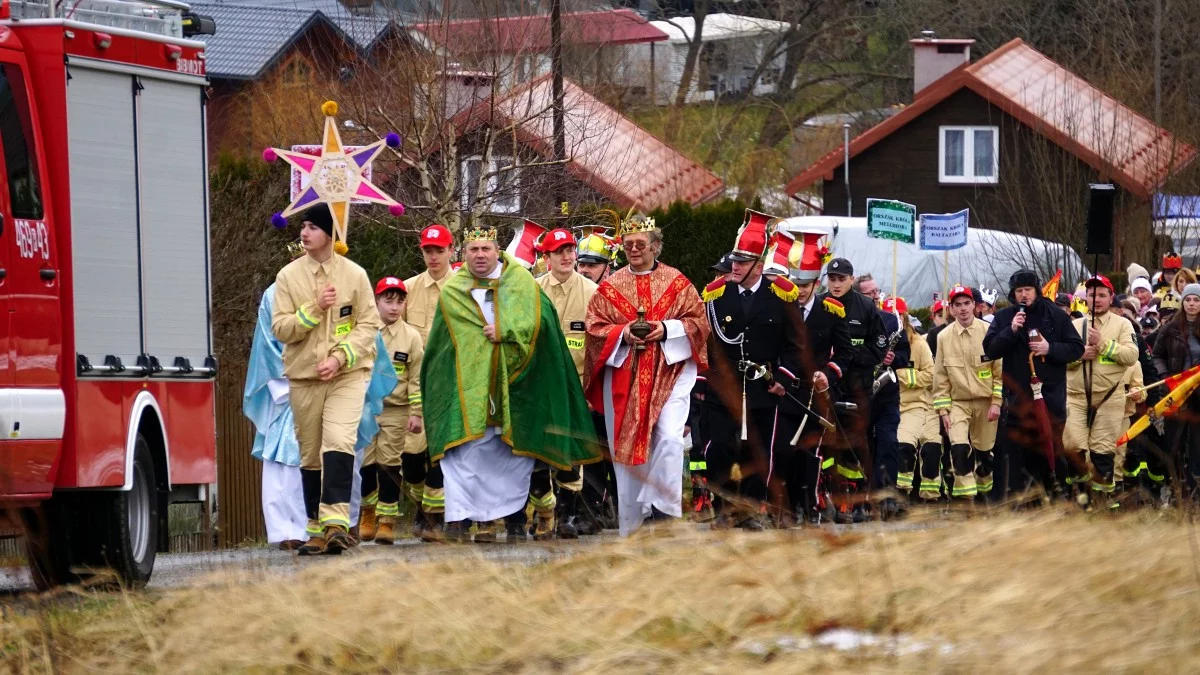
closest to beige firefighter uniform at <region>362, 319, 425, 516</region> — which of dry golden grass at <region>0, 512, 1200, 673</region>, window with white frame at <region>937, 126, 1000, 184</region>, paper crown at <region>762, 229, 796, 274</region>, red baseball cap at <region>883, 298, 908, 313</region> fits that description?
paper crown at <region>762, 229, 796, 274</region>

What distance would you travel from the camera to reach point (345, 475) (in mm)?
12352

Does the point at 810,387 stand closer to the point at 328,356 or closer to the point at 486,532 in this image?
the point at 486,532

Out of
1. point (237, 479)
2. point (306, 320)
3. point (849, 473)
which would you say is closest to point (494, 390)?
point (306, 320)

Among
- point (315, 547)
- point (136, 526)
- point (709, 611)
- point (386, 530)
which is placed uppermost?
point (709, 611)

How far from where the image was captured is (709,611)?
6879 mm

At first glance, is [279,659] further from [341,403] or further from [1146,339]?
[1146,339]

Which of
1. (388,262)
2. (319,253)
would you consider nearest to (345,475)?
(319,253)

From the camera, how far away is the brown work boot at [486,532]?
43.6 ft

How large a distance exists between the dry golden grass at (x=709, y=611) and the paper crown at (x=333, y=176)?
5.42 meters

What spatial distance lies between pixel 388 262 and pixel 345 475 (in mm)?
15267


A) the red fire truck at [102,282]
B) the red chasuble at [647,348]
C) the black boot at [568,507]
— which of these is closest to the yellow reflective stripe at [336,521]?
the red fire truck at [102,282]

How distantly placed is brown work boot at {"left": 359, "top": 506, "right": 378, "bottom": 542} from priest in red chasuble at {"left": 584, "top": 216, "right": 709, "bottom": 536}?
1.97 metres

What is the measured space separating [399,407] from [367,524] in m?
0.83

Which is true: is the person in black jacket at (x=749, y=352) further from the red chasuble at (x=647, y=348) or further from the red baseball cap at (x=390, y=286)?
the red baseball cap at (x=390, y=286)
